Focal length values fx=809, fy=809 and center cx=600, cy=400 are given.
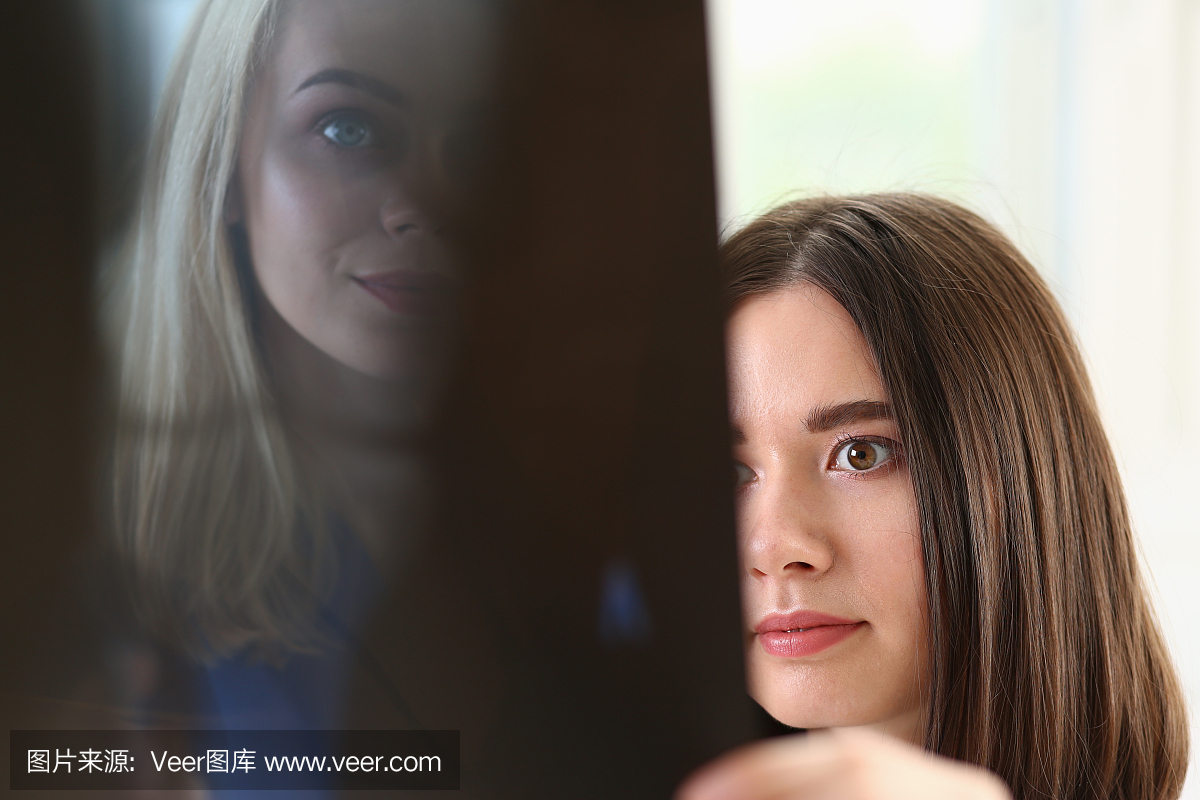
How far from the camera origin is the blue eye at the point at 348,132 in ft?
0.70

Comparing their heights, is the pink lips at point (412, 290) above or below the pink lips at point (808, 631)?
above

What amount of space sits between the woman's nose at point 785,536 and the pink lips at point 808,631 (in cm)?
3

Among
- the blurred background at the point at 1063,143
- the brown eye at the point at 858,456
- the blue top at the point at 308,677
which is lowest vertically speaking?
the blue top at the point at 308,677

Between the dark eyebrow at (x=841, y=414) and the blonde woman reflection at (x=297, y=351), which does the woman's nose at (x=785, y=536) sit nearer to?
the dark eyebrow at (x=841, y=414)

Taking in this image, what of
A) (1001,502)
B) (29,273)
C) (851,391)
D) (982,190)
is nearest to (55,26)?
(29,273)

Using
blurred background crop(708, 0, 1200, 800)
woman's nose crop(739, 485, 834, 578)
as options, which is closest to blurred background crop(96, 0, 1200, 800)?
blurred background crop(708, 0, 1200, 800)

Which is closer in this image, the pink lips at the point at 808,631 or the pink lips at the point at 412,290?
the pink lips at the point at 412,290

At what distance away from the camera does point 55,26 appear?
0.74ft

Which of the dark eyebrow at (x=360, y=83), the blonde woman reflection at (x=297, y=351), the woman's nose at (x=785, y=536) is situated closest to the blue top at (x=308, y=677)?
the blonde woman reflection at (x=297, y=351)

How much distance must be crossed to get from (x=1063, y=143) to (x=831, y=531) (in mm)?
889

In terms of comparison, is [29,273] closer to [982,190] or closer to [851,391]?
[851,391]

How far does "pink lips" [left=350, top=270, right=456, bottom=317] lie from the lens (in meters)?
0.21

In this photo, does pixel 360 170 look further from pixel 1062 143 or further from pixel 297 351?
pixel 1062 143
